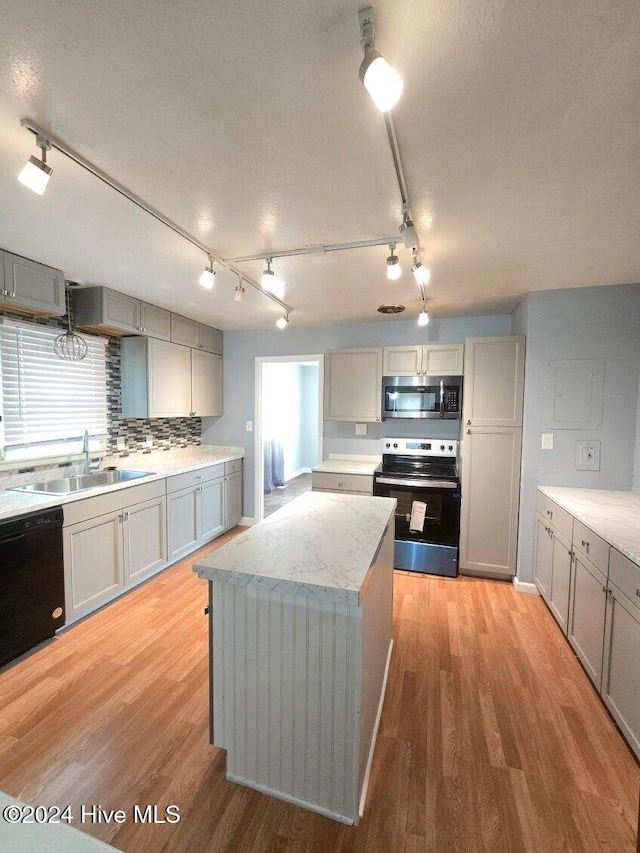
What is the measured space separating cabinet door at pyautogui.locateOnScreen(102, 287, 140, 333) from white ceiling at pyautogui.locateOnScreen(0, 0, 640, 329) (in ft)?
2.03

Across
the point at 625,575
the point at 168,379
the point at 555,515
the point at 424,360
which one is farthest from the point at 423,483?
the point at 168,379

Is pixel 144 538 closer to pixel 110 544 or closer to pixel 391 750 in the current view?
pixel 110 544

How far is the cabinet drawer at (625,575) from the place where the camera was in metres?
1.52

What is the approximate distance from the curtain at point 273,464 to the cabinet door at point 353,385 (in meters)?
2.73

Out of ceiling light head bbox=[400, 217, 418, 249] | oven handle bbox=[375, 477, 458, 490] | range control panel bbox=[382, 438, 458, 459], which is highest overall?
ceiling light head bbox=[400, 217, 418, 249]

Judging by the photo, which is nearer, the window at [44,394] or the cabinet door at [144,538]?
the window at [44,394]

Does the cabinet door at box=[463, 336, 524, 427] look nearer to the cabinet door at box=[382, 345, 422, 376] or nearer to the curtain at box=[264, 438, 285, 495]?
the cabinet door at box=[382, 345, 422, 376]

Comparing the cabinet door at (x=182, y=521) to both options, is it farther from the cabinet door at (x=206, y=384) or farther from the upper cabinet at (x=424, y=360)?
the upper cabinet at (x=424, y=360)

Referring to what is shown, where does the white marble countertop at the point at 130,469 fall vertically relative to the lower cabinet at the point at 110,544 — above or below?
above

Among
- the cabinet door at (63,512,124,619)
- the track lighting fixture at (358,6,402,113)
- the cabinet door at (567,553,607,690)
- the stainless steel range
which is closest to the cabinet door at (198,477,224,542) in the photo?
the cabinet door at (63,512,124,619)

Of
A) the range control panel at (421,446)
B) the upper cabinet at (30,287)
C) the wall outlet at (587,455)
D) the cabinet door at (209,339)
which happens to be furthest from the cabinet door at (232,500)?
the wall outlet at (587,455)

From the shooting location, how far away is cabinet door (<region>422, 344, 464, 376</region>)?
3.28 meters

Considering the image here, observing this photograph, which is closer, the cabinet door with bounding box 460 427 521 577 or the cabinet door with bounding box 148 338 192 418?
the cabinet door with bounding box 460 427 521 577

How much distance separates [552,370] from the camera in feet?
9.14
